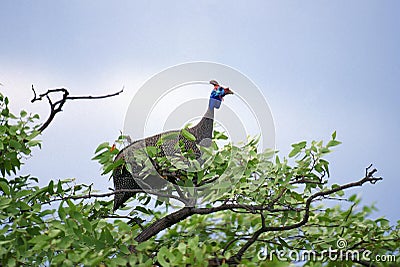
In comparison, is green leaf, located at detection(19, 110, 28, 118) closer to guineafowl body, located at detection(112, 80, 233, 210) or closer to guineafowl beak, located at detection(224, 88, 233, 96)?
guineafowl body, located at detection(112, 80, 233, 210)

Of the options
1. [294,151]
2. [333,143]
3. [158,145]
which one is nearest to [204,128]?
[158,145]

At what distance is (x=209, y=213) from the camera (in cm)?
223

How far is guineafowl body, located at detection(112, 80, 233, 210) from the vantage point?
2186 mm

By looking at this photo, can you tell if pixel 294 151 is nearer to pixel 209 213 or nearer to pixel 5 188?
pixel 209 213

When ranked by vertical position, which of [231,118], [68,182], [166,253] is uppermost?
[231,118]

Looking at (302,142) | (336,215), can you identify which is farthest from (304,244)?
(302,142)

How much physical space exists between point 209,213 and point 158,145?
36 centimetres

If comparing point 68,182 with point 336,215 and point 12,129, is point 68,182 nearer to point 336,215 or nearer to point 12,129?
point 12,129

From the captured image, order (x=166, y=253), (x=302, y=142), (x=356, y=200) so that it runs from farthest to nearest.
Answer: (x=356, y=200) < (x=302, y=142) < (x=166, y=253)

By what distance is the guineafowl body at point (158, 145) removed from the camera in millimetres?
2186

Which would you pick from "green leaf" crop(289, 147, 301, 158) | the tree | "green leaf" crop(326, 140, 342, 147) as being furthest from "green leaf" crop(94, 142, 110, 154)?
"green leaf" crop(326, 140, 342, 147)

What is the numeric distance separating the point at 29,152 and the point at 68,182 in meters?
0.22

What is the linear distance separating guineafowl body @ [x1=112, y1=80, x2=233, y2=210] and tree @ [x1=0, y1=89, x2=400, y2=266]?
0.07 m

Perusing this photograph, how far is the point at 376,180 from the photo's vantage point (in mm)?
1915
